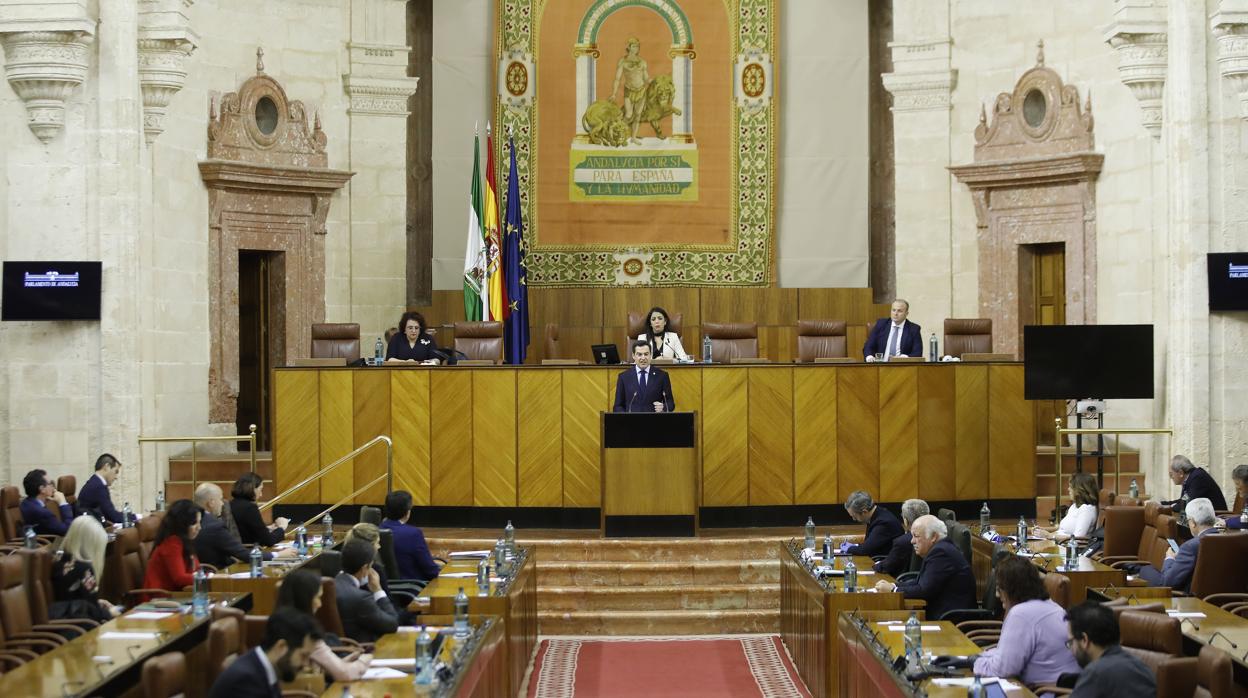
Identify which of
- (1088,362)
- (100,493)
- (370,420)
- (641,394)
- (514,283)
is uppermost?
(514,283)

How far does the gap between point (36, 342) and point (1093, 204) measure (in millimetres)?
9875

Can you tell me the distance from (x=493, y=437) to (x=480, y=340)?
1715 mm

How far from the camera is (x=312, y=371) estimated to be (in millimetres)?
12109

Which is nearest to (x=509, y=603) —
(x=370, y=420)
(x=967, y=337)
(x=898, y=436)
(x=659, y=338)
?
(x=370, y=420)

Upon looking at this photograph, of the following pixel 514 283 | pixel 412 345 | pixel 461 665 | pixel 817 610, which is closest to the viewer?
pixel 461 665

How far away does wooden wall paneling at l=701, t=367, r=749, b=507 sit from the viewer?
11.9 m

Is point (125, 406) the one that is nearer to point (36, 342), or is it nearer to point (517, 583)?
point (36, 342)

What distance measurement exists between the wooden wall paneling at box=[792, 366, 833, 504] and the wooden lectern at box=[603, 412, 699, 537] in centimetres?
110

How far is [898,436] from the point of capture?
12.0 m

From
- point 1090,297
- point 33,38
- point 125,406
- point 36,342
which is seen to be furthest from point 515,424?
→ point 1090,297

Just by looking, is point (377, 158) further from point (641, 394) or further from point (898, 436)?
point (898, 436)

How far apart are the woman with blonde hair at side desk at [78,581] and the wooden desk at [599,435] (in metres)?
4.51

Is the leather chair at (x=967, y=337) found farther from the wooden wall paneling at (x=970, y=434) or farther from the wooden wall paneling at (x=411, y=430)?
the wooden wall paneling at (x=411, y=430)

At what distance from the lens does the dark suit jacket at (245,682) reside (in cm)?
482
